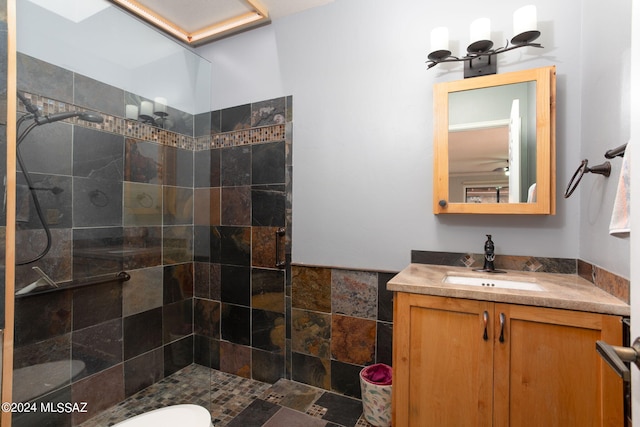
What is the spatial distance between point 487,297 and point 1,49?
2.08 m

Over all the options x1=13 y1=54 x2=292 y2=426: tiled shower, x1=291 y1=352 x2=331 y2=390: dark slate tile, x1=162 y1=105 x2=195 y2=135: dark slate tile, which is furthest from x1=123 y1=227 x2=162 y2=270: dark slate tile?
x1=291 y1=352 x2=331 y2=390: dark slate tile

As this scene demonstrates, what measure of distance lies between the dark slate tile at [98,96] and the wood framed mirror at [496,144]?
1.79 meters

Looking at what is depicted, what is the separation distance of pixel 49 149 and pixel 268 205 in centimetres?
124

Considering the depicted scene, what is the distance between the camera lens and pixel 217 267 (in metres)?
2.43

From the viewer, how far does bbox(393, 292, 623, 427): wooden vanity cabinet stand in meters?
1.08

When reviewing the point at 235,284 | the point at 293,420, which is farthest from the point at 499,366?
the point at 235,284

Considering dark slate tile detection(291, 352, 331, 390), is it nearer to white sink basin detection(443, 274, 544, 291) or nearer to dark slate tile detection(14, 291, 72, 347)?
white sink basin detection(443, 274, 544, 291)

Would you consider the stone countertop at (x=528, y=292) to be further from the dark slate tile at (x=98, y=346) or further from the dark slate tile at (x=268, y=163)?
the dark slate tile at (x=98, y=346)

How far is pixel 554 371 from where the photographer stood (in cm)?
112

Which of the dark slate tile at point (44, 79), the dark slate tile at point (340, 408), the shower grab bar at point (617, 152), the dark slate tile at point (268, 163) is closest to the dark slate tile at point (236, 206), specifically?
the dark slate tile at point (268, 163)

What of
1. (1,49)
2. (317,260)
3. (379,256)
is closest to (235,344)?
(317,260)

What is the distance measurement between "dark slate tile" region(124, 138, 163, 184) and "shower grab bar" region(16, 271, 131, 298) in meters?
0.57

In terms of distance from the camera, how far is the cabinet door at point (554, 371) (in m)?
1.05

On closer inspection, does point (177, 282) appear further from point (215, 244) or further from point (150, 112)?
point (150, 112)
